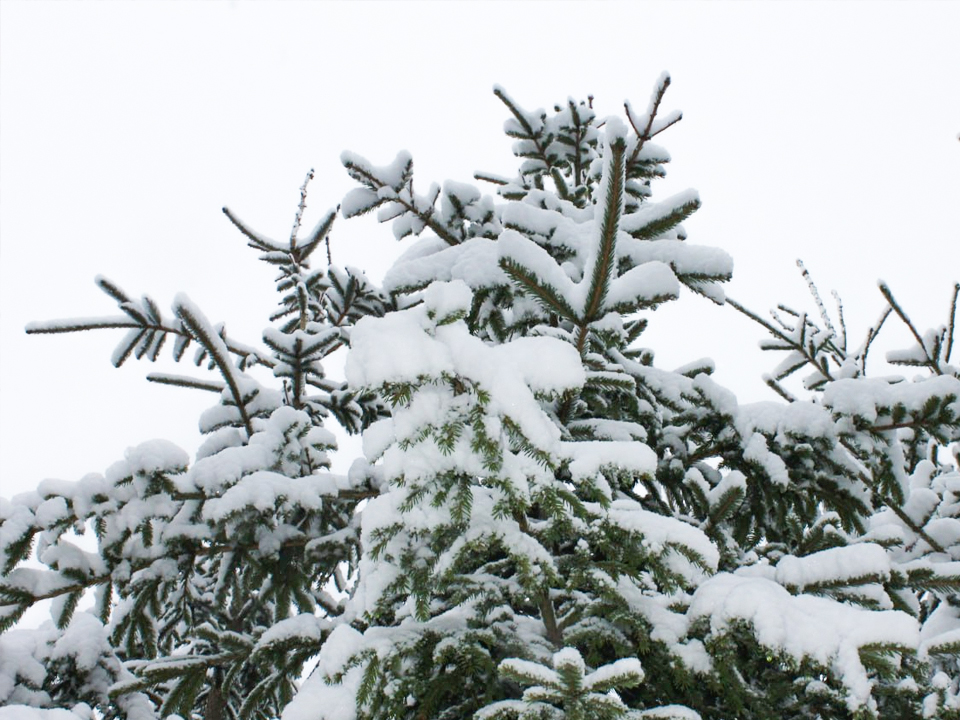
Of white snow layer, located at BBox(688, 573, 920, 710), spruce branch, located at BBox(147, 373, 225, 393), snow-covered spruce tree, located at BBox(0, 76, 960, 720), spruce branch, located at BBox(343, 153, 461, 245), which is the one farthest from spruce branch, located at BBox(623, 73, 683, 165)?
spruce branch, located at BBox(147, 373, 225, 393)

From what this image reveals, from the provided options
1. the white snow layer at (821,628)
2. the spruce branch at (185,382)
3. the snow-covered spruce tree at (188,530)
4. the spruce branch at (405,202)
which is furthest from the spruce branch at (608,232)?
the spruce branch at (185,382)

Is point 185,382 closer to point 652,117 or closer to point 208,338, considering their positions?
point 208,338

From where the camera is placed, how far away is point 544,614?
2016 millimetres

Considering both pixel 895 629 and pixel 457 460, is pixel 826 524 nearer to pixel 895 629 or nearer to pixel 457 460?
pixel 895 629

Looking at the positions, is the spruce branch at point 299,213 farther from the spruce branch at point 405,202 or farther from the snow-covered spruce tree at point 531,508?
the spruce branch at point 405,202

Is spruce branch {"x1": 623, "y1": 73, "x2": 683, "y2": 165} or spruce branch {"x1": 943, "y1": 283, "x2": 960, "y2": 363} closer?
spruce branch {"x1": 623, "y1": 73, "x2": 683, "y2": 165}

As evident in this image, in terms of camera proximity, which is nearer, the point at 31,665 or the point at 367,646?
the point at 367,646

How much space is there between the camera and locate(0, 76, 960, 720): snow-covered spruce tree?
57.6 inches

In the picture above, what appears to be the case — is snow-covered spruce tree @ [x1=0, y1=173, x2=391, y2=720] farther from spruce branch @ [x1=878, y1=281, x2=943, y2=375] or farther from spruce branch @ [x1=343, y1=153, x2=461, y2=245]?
spruce branch @ [x1=878, y1=281, x2=943, y2=375]

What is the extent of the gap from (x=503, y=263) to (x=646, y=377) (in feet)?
5.32

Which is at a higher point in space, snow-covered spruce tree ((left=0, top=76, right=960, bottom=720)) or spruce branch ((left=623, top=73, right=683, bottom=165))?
spruce branch ((left=623, top=73, right=683, bottom=165))

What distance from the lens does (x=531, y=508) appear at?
208cm

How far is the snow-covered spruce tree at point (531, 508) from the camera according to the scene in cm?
146

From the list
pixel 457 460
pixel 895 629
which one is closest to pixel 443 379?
pixel 457 460
